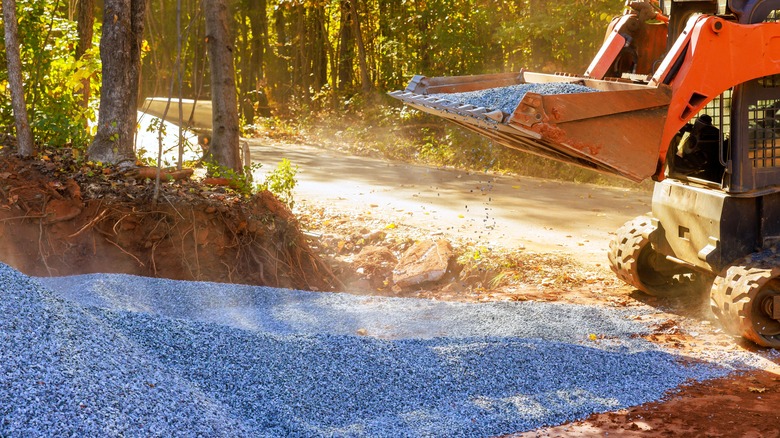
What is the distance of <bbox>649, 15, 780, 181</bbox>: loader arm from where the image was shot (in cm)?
594

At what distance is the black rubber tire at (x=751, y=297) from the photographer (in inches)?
236

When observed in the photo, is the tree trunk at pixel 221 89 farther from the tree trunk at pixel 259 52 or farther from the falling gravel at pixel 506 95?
the tree trunk at pixel 259 52

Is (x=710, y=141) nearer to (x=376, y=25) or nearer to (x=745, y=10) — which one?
(x=745, y=10)

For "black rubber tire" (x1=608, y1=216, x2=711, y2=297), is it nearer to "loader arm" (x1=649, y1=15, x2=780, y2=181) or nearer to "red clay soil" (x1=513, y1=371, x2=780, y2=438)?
"loader arm" (x1=649, y1=15, x2=780, y2=181)

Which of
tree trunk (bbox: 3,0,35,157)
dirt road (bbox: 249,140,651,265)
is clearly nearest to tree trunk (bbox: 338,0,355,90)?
dirt road (bbox: 249,140,651,265)

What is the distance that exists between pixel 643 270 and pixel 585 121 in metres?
2.40

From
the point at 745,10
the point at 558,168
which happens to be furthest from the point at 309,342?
the point at 558,168

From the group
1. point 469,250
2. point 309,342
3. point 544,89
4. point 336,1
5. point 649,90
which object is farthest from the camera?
point 336,1

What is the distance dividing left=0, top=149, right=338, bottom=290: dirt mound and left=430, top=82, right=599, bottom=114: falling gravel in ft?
9.23

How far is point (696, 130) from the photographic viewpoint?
664cm

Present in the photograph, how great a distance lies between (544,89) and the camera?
6.48m

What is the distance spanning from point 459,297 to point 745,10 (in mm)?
3780

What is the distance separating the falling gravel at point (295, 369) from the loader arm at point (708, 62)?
70.4 inches

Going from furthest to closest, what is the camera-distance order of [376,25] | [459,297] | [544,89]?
[376,25] → [459,297] → [544,89]
